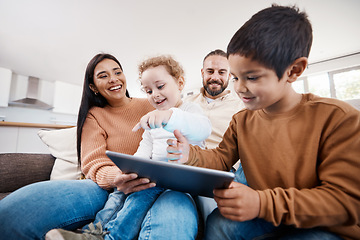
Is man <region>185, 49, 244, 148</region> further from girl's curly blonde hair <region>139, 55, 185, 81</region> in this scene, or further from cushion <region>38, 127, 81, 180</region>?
cushion <region>38, 127, 81, 180</region>

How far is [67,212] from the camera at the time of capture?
0.82 metres

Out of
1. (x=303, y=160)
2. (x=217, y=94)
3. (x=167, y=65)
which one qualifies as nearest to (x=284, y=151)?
(x=303, y=160)

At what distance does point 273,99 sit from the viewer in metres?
0.68

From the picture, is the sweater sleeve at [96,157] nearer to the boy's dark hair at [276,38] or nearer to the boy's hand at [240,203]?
the boy's hand at [240,203]

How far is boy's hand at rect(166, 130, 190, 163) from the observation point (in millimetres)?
740

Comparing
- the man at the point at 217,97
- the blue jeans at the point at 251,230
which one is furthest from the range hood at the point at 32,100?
the blue jeans at the point at 251,230

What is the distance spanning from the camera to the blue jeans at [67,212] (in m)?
0.65

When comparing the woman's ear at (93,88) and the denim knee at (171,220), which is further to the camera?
the woman's ear at (93,88)

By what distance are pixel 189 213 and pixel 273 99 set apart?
498mm

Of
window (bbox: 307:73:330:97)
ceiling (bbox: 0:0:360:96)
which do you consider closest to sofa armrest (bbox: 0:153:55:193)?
ceiling (bbox: 0:0:360:96)

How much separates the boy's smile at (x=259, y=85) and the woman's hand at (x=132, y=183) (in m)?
0.48

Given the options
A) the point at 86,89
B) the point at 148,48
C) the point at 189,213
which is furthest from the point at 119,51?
the point at 189,213

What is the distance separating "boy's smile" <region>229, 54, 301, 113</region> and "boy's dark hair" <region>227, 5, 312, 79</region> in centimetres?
2

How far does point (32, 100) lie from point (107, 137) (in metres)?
6.62
